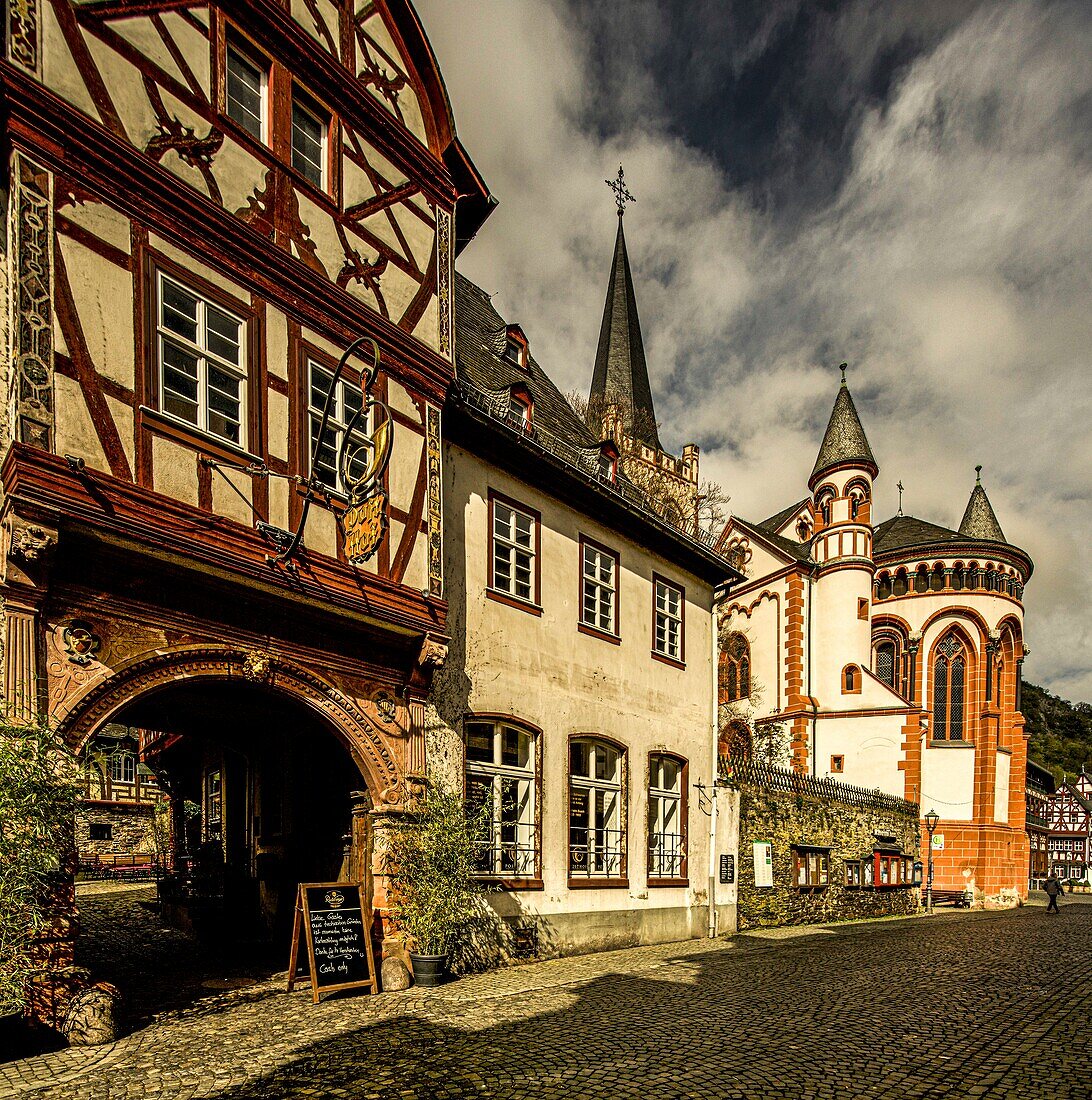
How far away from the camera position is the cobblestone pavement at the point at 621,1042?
649 centimetres

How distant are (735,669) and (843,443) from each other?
10.7 metres

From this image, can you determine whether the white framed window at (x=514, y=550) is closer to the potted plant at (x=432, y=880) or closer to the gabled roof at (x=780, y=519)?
the potted plant at (x=432, y=880)

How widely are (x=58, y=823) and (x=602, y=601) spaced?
393 inches

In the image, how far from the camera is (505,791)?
A: 1276 cm

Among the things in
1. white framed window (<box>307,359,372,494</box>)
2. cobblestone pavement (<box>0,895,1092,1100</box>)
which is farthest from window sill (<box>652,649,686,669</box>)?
white framed window (<box>307,359,372,494</box>)

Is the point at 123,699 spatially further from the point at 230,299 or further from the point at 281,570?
the point at 230,299

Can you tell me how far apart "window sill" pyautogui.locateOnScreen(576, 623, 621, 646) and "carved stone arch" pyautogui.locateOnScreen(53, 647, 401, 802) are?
4.94 metres

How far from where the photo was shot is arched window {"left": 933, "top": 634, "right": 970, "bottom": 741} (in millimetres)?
38406

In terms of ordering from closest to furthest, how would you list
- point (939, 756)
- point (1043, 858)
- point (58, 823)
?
point (58, 823) < point (939, 756) < point (1043, 858)

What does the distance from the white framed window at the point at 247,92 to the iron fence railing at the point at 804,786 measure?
14237 millimetres

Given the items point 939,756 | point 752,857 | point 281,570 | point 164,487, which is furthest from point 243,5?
point 939,756

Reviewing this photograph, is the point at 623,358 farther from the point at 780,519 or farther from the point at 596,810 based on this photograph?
the point at 596,810

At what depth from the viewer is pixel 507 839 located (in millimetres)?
12836

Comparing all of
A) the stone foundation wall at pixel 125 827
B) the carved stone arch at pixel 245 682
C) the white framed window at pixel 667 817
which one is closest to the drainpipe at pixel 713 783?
the white framed window at pixel 667 817
